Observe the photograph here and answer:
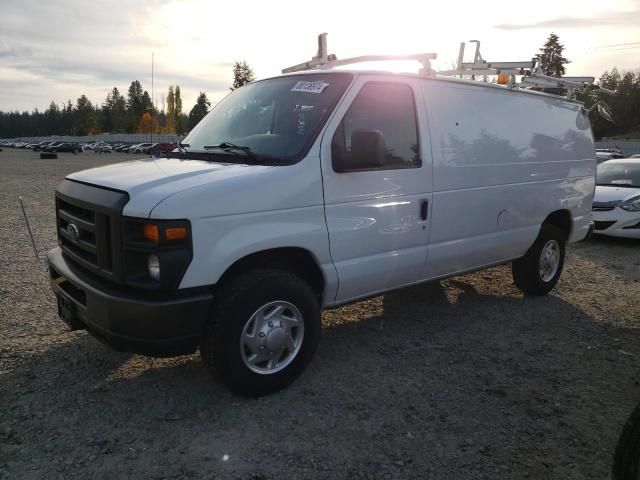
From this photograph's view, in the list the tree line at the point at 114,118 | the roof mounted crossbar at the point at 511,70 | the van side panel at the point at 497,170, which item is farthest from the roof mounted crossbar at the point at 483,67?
the tree line at the point at 114,118

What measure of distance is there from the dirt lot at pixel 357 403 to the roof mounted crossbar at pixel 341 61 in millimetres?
2394

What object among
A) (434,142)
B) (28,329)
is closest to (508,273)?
(434,142)

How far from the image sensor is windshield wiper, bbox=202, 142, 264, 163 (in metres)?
3.62

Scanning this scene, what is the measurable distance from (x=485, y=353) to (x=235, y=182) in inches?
103

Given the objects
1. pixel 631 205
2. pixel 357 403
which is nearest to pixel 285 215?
pixel 357 403

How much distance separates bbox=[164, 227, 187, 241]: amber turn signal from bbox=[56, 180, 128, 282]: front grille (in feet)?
1.09

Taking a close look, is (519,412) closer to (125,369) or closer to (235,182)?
(235,182)

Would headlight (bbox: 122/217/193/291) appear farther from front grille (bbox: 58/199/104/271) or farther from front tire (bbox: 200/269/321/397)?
front tire (bbox: 200/269/321/397)

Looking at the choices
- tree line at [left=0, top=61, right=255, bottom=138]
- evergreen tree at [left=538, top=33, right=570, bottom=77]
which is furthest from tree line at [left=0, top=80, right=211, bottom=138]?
evergreen tree at [left=538, top=33, right=570, bottom=77]

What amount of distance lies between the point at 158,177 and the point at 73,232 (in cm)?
77

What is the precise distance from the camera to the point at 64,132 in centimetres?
14800

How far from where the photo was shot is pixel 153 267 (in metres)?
3.06

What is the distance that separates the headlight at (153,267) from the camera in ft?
9.96

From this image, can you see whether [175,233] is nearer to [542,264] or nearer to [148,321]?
[148,321]
